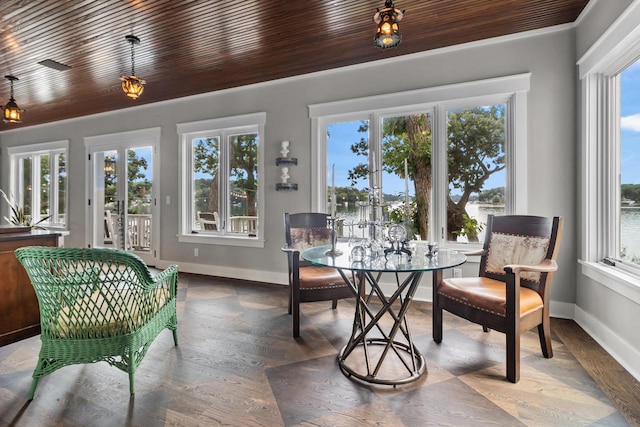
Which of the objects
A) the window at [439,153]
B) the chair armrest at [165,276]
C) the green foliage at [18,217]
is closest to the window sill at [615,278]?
the window at [439,153]

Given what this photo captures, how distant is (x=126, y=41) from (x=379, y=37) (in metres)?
2.69

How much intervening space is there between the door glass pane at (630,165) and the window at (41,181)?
26.4 feet

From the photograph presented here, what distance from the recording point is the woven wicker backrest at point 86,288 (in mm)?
1724

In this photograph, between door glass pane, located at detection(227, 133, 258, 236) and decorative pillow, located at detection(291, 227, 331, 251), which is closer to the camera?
decorative pillow, located at detection(291, 227, 331, 251)

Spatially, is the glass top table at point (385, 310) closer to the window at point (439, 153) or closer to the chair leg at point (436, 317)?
the chair leg at point (436, 317)

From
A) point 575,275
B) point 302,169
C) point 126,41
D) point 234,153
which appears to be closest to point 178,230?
point 234,153

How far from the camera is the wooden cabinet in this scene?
8.14 ft

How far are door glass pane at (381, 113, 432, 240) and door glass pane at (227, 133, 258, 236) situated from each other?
189 cm

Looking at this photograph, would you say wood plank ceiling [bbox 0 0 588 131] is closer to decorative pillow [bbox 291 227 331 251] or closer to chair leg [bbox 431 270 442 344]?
decorative pillow [bbox 291 227 331 251]

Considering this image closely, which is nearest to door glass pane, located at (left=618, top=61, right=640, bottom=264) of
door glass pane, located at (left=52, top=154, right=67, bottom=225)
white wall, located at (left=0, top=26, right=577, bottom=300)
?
white wall, located at (left=0, top=26, right=577, bottom=300)

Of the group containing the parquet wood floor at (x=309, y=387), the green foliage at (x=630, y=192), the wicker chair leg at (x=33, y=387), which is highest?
the green foliage at (x=630, y=192)

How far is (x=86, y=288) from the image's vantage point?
5.76ft

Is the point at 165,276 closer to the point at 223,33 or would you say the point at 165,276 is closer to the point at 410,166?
the point at 223,33

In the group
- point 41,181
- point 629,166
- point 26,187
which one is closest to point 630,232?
point 629,166
